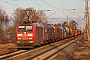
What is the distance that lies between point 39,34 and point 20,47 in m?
3.79

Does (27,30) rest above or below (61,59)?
above

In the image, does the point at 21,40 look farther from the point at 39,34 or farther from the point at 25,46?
the point at 39,34

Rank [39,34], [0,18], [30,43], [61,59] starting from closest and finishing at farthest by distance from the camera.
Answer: [61,59] → [30,43] → [39,34] → [0,18]

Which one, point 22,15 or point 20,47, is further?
point 22,15

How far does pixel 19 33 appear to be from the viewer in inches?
1139

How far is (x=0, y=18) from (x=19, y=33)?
143 ft

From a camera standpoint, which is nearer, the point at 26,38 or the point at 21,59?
the point at 21,59

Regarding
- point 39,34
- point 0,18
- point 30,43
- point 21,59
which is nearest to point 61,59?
point 21,59

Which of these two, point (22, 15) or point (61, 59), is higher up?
point (22, 15)

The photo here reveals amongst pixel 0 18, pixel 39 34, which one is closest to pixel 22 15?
pixel 0 18

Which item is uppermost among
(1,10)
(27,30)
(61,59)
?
(1,10)

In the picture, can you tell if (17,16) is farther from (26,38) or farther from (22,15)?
(26,38)

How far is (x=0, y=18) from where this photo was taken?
71062 millimetres

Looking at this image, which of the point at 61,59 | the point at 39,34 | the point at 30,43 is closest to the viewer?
the point at 61,59
